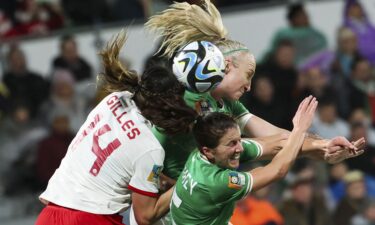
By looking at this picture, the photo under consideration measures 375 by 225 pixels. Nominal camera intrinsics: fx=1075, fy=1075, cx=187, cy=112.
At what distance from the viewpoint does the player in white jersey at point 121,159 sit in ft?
19.5

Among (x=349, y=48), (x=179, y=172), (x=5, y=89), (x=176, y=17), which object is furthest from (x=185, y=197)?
(x=349, y=48)

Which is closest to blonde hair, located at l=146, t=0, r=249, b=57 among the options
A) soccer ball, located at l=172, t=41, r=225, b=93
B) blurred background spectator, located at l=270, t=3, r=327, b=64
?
soccer ball, located at l=172, t=41, r=225, b=93

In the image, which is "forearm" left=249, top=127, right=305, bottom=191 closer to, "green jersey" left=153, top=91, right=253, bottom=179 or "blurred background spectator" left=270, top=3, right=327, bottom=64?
"green jersey" left=153, top=91, right=253, bottom=179

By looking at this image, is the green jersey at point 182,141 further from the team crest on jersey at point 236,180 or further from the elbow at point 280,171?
the elbow at point 280,171

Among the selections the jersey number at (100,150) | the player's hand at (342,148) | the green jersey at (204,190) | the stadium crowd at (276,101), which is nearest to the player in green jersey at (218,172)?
the green jersey at (204,190)

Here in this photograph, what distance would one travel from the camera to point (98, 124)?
6.11 meters

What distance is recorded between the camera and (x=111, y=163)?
19.7 ft

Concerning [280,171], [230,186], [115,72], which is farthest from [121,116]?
[280,171]

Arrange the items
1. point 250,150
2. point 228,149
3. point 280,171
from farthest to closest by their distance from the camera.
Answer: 1. point 250,150
2. point 280,171
3. point 228,149

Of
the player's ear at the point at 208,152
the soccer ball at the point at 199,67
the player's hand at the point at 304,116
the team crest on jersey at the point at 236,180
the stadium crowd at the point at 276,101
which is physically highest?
the soccer ball at the point at 199,67

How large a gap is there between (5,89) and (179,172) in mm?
5144

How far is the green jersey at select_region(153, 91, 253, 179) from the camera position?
6.19 meters

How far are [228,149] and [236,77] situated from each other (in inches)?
21.6

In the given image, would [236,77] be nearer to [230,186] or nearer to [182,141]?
[182,141]
